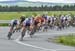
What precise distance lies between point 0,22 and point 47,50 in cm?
3089

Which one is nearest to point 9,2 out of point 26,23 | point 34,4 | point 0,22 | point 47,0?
point 34,4

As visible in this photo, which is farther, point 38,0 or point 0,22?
point 38,0

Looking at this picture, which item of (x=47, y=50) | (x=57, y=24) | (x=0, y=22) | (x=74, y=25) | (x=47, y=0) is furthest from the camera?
(x=47, y=0)

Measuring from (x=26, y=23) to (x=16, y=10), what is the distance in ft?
116

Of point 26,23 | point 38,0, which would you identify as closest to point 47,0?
point 38,0

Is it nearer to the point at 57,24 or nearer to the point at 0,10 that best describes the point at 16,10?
the point at 0,10

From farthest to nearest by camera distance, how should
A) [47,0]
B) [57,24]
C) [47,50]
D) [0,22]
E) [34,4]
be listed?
[34,4], [47,0], [0,22], [57,24], [47,50]

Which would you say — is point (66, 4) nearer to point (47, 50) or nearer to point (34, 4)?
point (34, 4)

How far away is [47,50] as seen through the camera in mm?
19812

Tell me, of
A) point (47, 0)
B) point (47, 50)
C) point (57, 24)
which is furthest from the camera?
point (47, 0)

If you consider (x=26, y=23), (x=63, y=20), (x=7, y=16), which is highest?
(x=26, y=23)

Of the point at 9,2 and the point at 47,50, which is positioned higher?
the point at 47,50

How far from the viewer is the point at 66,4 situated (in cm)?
6388

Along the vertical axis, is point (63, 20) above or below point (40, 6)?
above
